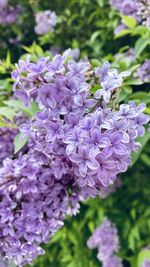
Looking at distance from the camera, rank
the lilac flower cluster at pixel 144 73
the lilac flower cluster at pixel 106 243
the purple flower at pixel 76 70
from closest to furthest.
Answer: the purple flower at pixel 76 70
the lilac flower cluster at pixel 144 73
the lilac flower cluster at pixel 106 243

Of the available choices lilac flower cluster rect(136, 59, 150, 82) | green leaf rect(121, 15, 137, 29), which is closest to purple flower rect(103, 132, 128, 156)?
lilac flower cluster rect(136, 59, 150, 82)

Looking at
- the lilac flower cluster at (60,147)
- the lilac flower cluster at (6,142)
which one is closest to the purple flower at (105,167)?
the lilac flower cluster at (60,147)

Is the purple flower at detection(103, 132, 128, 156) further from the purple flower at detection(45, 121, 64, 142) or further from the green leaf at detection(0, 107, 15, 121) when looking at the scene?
the green leaf at detection(0, 107, 15, 121)

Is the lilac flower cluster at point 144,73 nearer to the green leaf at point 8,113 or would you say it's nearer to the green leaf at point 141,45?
the green leaf at point 141,45

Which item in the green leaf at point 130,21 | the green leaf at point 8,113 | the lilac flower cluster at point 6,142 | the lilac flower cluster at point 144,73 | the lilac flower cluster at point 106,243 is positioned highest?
the green leaf at point 130,21

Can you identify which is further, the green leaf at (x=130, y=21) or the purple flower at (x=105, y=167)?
the green leaf at (x=130, y=21)
